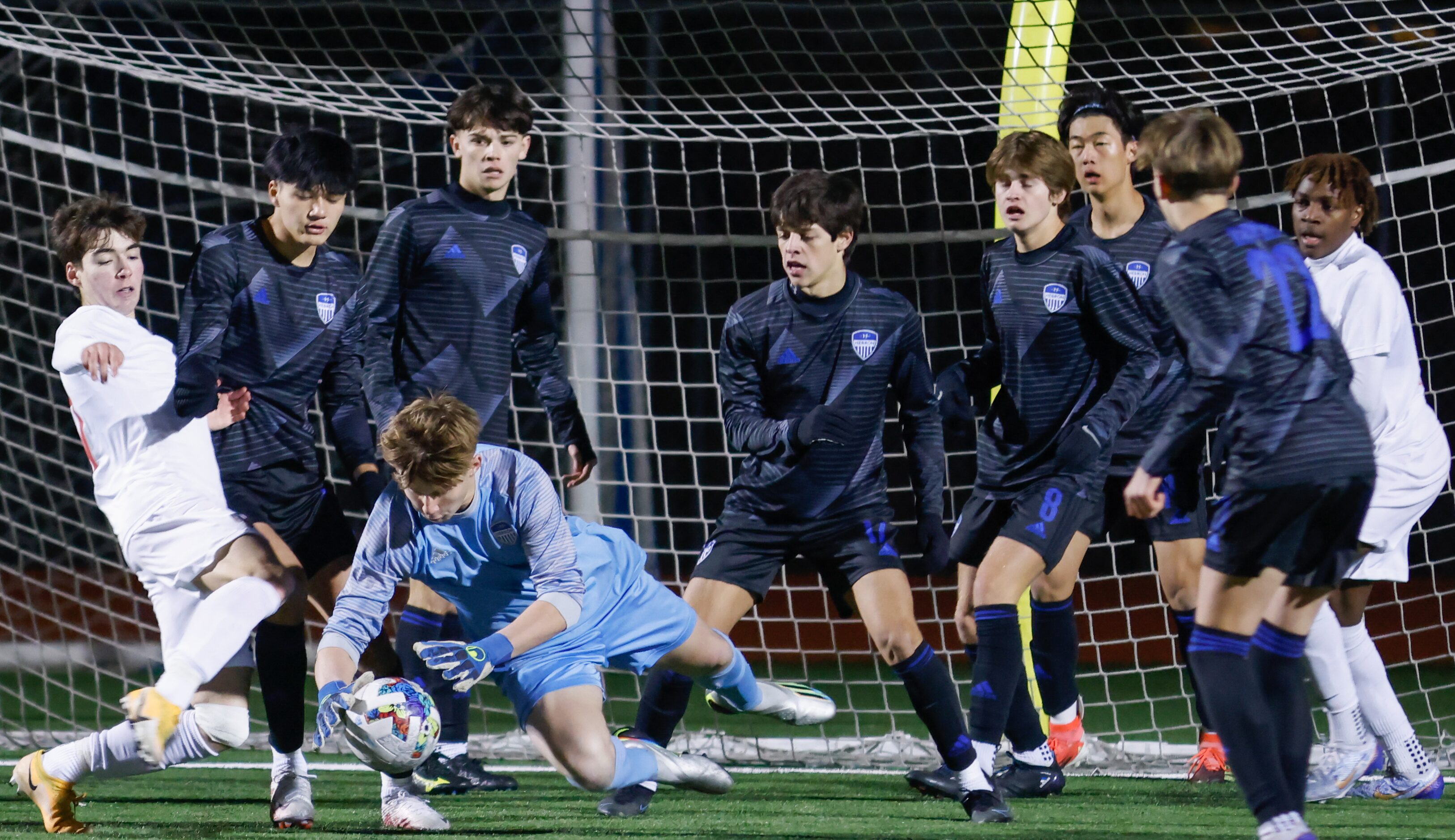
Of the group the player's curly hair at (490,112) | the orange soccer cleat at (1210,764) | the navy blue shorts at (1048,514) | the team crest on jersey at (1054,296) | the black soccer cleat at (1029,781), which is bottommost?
the orange soccer cleat at (1210,764)

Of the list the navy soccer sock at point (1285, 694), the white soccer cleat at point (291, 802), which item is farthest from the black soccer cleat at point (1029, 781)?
the white soccer cleat at point (291, 802)

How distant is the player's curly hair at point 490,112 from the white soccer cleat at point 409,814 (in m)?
1.52

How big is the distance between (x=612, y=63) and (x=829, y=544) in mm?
5504

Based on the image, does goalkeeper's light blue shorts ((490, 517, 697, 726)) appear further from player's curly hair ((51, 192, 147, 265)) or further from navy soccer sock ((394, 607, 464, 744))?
player's curly hair ((51, 192, 147, 265))

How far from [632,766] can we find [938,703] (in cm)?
67

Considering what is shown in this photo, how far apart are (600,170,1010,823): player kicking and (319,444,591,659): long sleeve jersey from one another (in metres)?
0.58

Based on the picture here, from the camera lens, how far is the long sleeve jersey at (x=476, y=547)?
3.13 meters

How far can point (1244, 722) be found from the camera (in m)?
2.63

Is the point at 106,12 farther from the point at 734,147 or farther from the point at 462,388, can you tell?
the point at 462,388

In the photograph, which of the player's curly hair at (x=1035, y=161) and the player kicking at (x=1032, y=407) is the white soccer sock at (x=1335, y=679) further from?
the player's curly hair at (x=1035, y=161)

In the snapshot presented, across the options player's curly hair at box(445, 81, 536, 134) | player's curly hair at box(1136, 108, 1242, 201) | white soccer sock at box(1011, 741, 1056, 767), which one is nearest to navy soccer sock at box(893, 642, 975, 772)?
white soccer sock at box(1011, 741, 1056, 767)

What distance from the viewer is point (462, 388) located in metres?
3.83

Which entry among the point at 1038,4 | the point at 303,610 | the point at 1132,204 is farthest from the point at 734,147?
the point at 303,610

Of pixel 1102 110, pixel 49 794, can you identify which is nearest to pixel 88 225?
pixel 49 794
